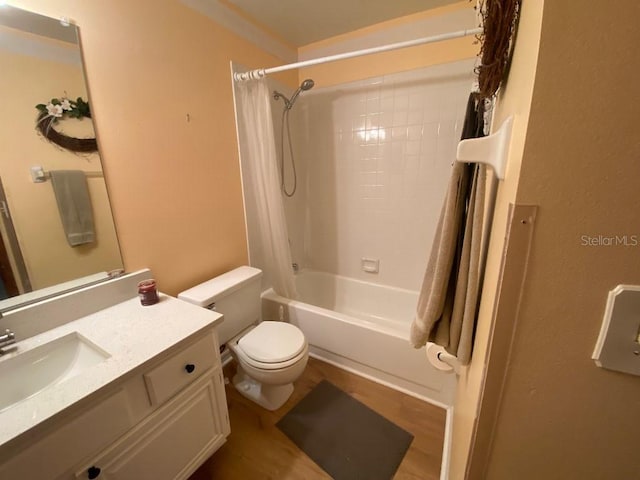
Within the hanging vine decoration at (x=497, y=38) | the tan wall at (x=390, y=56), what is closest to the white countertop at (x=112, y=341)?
the hanging vine decoration at (x=497, y=38)

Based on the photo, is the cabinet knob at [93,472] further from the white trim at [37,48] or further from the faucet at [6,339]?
the white trim at [37,48]

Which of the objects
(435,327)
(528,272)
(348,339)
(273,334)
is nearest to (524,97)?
(528,272)

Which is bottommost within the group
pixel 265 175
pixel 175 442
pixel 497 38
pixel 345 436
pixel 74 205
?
pixel 345 436

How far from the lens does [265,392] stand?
150 cm

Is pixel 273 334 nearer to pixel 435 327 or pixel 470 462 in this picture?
pixel 435 327

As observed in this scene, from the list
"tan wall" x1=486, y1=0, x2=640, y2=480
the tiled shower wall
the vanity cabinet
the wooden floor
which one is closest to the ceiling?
the tiled shower wall

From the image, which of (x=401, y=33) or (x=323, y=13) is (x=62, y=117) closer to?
(x=323, y=13)

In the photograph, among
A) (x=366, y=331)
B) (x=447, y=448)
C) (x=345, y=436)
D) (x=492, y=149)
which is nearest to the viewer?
(x=492, y=149)

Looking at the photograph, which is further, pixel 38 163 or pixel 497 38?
pixel 38 163

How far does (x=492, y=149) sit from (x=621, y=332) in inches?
12.7

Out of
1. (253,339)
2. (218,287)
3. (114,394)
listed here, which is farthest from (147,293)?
(253,339)

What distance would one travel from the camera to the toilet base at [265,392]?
4.88 feet

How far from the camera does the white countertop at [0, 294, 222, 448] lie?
66 centimetres

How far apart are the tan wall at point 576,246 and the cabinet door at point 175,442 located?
108 cm
